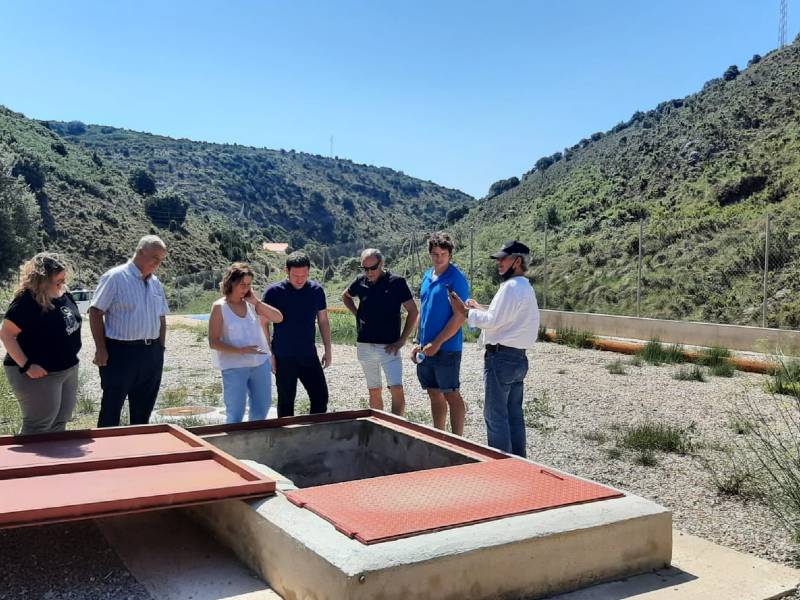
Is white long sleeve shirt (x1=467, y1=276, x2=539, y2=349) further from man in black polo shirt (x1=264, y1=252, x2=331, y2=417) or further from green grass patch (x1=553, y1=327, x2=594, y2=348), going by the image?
green grass patch (x1=553, y1=327, x2=594, y2=348)

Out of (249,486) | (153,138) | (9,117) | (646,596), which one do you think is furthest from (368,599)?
(153,138)

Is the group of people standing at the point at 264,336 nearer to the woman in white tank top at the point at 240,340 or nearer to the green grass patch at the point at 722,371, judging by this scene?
the woman in white tank top at the point at 240,340

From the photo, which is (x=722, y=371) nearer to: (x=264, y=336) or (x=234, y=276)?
(x=264, y=336)

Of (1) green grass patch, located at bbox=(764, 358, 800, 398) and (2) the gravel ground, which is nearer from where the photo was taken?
(2) the gravel ground

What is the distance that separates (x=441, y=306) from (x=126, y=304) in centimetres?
238

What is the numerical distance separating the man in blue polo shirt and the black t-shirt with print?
8.31 feet

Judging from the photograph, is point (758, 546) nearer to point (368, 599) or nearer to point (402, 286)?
point (368, 599)

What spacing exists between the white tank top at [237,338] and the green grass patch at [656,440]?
134 inches

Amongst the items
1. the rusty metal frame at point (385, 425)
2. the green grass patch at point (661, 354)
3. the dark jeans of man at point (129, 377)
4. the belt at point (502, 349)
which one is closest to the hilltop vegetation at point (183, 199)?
the green grass patch at point (661, 354)

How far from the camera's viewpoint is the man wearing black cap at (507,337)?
5105mm

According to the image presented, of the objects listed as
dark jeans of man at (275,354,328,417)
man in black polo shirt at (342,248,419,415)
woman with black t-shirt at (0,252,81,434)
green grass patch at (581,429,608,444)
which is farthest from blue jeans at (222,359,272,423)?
green grass patch at (581,429,608,444)

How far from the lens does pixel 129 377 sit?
5.50 metres

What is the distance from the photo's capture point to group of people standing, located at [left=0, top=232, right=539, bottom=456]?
5.07 metres

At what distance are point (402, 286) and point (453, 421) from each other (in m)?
1.22
